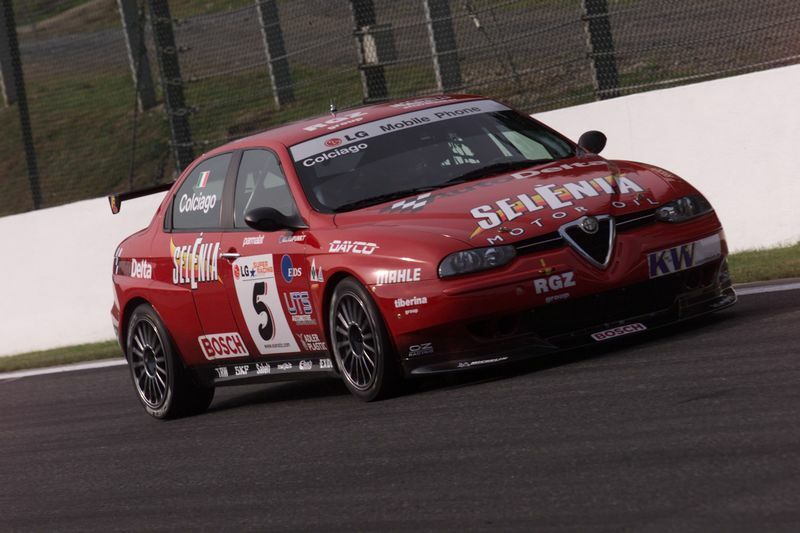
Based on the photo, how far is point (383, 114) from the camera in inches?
338

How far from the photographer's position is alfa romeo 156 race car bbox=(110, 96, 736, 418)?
23.0ft

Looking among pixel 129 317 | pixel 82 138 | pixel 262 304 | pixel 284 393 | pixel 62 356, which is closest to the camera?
pixel 262 304

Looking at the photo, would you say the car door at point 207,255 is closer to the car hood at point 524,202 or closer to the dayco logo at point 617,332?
the car hood at point 524,202

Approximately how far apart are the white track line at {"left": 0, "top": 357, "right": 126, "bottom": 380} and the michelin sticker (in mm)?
4635

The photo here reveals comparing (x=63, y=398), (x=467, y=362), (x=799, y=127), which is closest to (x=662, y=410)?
(x=467, y=362)

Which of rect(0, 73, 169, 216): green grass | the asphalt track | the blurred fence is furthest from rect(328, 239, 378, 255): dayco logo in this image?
rect(0, 73, 169, 216): green grass

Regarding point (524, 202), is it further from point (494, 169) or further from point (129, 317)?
point (129, 317)

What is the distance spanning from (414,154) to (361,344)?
1.25 meters

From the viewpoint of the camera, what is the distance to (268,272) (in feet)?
26.3

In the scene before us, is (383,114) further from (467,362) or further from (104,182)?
(104,182)

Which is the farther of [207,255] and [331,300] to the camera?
[207,255]

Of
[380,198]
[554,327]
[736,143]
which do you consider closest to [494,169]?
[380,198]

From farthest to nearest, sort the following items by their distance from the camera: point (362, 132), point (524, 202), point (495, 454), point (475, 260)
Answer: point (362, 132)
point (524, 202)
point (475, 260)
point (495, 454)

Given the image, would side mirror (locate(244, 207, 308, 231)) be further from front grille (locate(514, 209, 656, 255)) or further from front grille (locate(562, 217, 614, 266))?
front grille (locate(562, 217, 614, 266))
